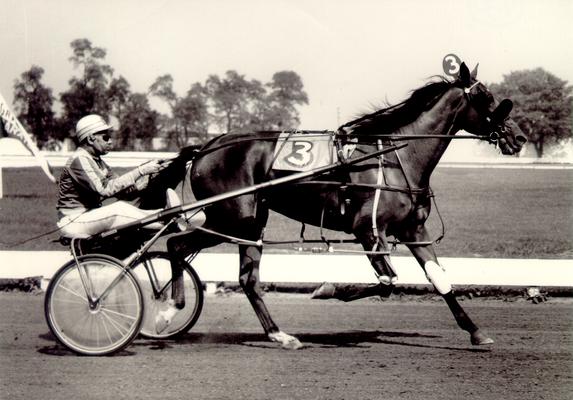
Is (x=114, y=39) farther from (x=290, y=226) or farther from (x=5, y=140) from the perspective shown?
(x=290, y=226)

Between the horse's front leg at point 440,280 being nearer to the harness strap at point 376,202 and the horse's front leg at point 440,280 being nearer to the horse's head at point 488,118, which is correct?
the harness strap at point 376,202

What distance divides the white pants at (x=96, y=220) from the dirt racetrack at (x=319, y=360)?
2.83 ft

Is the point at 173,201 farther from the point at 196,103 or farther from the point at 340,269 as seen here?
the point at 196,103

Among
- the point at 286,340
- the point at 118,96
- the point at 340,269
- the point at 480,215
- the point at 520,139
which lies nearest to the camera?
the point at 286,340

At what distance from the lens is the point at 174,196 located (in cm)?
573

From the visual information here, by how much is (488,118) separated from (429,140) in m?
0.47

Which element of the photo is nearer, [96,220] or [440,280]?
[96,220]

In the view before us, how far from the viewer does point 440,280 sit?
5.69 m

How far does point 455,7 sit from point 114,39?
426 cm

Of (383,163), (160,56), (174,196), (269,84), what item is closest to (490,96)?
(383,163)

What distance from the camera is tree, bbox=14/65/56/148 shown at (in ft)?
33.4

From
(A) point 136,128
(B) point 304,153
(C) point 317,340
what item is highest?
(A) point 136,128

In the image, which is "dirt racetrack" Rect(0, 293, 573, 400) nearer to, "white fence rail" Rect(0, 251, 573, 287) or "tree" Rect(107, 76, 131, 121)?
"white fence rail" Rect(0, 251, 573, 287)

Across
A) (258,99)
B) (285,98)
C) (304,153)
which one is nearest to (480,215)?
(285,98)
